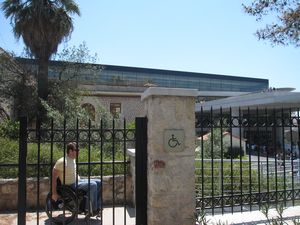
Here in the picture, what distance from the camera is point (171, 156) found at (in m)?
4.82

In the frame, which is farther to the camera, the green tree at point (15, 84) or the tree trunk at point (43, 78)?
the green tree at point (15, 84)

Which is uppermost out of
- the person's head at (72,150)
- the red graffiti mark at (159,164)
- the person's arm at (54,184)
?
the person's head at (72,150)

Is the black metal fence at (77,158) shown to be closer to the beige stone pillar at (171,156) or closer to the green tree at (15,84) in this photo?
the beige stone pillar at (171,156)

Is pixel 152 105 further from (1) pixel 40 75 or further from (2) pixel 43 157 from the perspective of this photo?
(1) pixel 40 75

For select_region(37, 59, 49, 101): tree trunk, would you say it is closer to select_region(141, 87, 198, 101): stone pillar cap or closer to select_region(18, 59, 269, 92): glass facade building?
select_region(141, 87, 198, 101): stone pillar cap

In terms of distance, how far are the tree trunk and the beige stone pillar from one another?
17622 millimetres

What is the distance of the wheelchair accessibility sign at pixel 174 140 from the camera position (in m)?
4.79

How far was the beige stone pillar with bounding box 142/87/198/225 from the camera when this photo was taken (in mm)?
4770

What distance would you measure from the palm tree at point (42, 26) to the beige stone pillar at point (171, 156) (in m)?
17.4

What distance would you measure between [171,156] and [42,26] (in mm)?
17748

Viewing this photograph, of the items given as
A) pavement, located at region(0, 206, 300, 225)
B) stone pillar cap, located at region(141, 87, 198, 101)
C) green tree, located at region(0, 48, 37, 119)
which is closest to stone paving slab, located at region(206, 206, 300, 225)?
pavement, located at region(0, 206, 300, 225)

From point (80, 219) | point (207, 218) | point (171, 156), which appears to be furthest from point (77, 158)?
point (207, 218)

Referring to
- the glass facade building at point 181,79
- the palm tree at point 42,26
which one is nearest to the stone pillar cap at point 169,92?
the palm tree at point 42,26

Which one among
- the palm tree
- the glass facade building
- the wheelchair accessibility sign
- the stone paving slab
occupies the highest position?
the glass facade building
